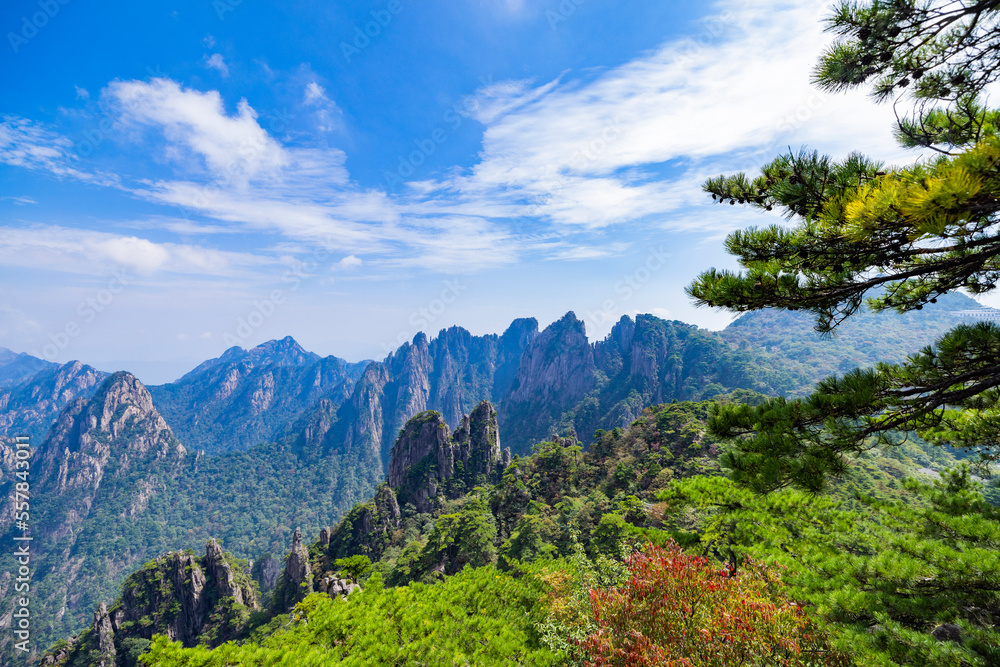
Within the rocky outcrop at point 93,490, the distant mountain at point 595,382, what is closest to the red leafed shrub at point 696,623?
the distant mountain at point 595,382

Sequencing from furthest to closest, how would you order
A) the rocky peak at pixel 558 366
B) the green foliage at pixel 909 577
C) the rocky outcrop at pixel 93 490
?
the rocky peak at pixel 558 366 < the rocky outcrop at pixel 93 490 < the green foliage at pixel 909 577

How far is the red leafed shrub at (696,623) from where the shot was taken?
609cm

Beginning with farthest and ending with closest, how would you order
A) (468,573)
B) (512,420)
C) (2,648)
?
1. (512,420)
2. (2,648)
3. (468,573)

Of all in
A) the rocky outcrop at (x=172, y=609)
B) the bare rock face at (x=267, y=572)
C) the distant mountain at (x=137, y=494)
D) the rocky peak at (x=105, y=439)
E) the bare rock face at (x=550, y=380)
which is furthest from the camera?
the bare rock face at (x=550, y=380)

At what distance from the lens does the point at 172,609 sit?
46969mm

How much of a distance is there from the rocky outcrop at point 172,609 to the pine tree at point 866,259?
64.5 meters

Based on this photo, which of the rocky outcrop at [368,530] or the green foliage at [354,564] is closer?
the green foliage at [354,564]

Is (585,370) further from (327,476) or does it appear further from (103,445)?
(103,445)

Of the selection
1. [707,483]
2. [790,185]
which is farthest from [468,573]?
[790,185]

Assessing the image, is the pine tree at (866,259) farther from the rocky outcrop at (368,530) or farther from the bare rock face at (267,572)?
the bare rock face at (267,572)

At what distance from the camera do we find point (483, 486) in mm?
59469

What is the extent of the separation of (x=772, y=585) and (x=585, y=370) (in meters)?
133

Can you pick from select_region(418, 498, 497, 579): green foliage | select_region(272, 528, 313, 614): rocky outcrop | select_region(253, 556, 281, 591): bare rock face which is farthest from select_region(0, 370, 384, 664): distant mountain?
select_region(418, 498, 497, 579): green foliage

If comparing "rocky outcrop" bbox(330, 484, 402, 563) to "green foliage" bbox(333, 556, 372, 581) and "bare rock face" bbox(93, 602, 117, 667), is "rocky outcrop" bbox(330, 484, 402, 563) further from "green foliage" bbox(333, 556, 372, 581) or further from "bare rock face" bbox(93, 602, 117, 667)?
"bare rock face" bbox(93, 602, 117, 667)
